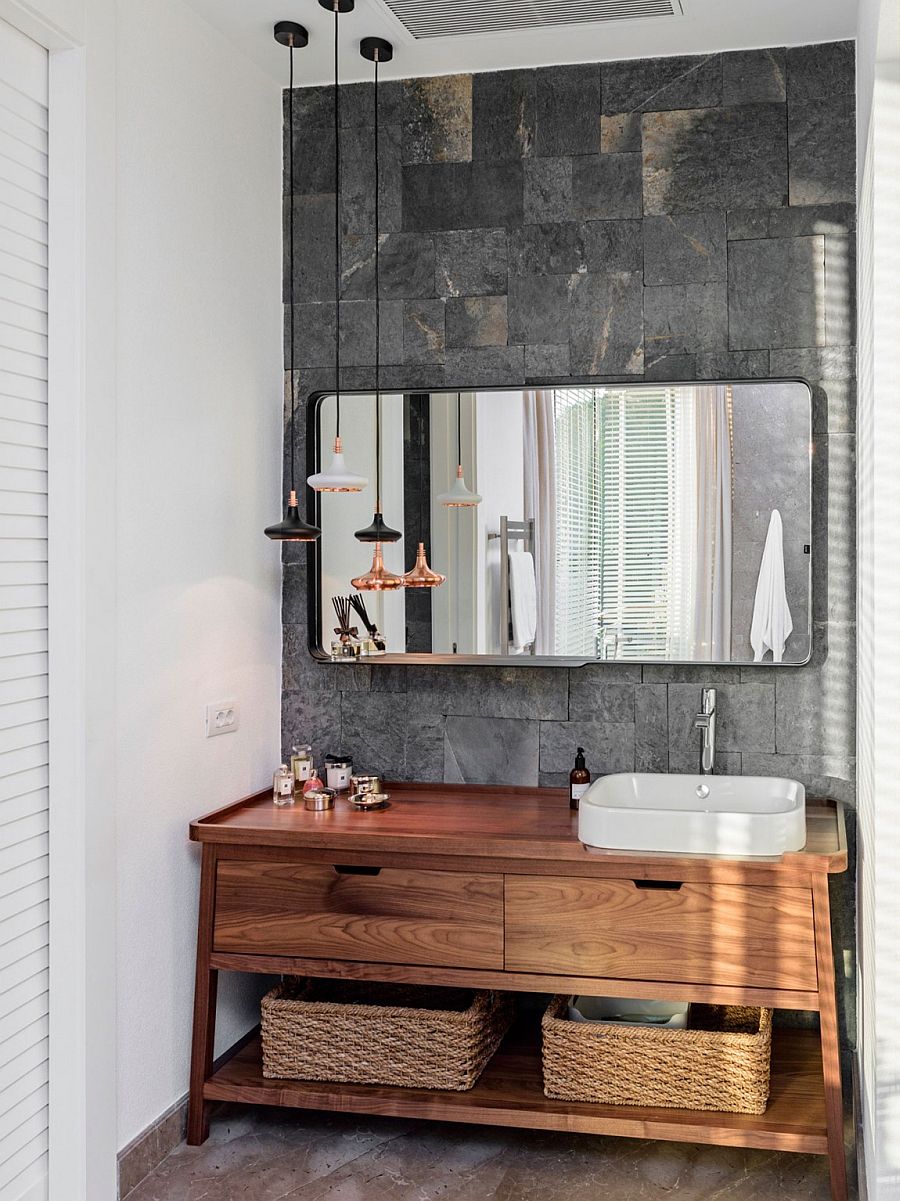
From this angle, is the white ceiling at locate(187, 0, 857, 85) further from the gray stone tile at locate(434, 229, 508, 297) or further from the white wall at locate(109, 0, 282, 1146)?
the gray stone tile at locate(434, 229, 508, 297)

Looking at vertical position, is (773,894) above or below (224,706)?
below

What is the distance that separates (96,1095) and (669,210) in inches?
98.5

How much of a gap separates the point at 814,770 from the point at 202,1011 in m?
1.62

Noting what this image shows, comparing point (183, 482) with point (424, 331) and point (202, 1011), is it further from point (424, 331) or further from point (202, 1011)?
point (202, 1011)

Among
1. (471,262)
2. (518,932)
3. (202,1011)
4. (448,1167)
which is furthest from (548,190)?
(448,1167)

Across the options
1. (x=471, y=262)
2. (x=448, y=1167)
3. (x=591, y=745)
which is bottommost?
(x=448, y=1167)

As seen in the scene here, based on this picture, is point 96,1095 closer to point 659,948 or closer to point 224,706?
point 224,706

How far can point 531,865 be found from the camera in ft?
8.52

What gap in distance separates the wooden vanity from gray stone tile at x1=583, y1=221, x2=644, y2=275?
1.44m

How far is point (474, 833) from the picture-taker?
2.67m

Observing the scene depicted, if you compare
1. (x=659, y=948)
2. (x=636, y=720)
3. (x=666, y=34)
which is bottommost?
(x=659, y=948)

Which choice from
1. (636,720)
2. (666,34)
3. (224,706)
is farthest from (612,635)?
(666,34)

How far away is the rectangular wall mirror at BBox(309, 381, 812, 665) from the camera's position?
2996mm

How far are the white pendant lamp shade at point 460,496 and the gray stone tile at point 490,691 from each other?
45cm
